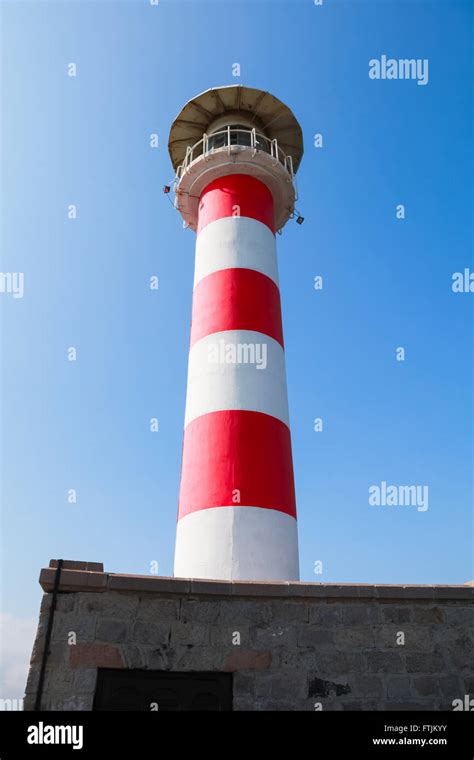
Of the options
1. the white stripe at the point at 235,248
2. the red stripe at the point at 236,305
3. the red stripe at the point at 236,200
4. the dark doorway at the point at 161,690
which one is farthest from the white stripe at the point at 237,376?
the dark doorway at the point at 161,690

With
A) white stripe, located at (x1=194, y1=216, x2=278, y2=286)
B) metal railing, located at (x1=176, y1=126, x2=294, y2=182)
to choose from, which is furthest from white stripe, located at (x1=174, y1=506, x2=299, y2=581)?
metal railing, located at (x1=176, y1=126, x2=294, y2=182)

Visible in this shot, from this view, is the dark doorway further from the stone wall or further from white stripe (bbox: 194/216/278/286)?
white stripe (bbox: 194/216/278/286)

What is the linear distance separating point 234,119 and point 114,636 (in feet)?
39.4

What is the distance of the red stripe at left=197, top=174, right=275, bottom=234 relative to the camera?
1183 cm

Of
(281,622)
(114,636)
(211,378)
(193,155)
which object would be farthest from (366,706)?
(193,155)

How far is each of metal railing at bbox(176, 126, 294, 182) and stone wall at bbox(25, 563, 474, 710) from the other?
32.2ft

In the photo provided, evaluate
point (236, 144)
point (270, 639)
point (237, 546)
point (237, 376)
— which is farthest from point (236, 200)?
point (270, 639)

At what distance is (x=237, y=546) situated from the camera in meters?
8.38

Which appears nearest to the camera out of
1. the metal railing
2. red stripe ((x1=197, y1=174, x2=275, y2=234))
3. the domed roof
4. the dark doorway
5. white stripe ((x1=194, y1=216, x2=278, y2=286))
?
the dark doorway

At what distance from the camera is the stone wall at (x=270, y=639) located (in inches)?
193

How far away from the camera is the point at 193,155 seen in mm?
13781

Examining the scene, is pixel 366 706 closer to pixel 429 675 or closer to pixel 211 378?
pixel 429 675

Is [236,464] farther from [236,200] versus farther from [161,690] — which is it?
[236,200]

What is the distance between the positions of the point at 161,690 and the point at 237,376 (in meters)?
5.74
